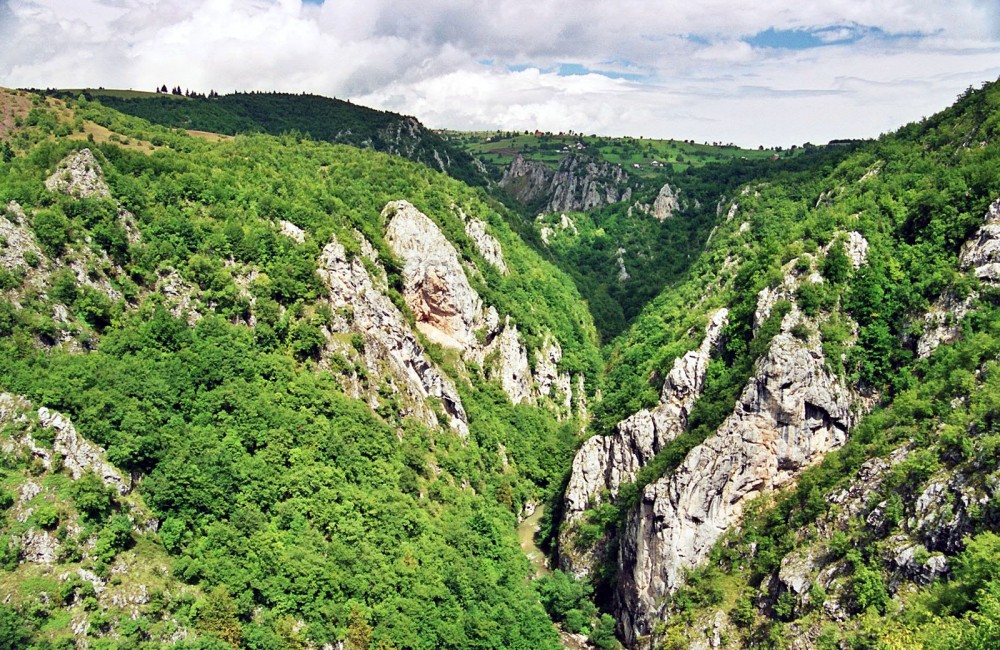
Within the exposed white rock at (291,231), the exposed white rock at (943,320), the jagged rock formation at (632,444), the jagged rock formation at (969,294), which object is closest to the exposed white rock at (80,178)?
the exposed white rock at (291,231)

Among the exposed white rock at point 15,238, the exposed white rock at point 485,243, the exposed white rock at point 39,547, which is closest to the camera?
the exposed white rock at point 39,547

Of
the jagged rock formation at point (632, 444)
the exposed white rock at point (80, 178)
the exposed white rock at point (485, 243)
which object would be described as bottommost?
the jagged rock formation at point (632, 444)

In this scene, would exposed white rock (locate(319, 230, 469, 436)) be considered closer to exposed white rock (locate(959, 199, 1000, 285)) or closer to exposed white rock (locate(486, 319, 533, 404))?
exposed white rock (locate(486, 319, 533, 404))

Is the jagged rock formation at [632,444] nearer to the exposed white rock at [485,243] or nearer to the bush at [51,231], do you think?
the exposed white rock at [485,243]

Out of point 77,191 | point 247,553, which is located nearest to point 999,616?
point 247,553

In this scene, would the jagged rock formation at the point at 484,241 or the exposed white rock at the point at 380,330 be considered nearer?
the exposed white rock at the point at 380,330

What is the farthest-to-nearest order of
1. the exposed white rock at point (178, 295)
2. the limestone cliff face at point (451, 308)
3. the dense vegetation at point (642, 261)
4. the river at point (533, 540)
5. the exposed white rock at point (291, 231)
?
the dense vegetation at point (642, 261) < the limestone cliff face at point (451, 308) < the river at point (533, 540) < the exposed white rock at point (291, 231) < the exposed white rock at point (178, 295)

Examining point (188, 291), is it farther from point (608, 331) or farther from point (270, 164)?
point (608, 331)

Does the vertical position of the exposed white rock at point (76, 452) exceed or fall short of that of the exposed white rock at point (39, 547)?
it exceeds it

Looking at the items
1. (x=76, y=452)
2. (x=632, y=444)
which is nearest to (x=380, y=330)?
(x=632, y=444)
